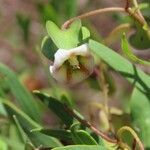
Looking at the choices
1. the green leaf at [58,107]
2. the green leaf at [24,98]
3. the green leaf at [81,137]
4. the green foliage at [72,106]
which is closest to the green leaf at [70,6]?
the green foliage at [72,106]

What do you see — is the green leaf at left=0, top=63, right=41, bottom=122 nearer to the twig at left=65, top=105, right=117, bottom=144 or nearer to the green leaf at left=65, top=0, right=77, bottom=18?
the twig at left=65, top=105, right=117, bottom=144

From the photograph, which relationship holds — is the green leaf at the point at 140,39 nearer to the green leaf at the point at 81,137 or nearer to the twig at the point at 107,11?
the twig at the point at 107,11

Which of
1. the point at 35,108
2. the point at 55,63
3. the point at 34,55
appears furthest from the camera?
the point at 34,55

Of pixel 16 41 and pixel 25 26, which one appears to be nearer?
pixel 25 26

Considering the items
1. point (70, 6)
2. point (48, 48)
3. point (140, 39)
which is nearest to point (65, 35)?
point (48, 48)

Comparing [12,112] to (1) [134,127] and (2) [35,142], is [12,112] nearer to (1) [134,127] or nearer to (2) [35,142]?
(2) [35,142]

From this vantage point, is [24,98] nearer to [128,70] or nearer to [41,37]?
[128,70]

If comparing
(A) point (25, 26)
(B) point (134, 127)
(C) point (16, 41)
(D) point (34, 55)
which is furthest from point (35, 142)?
(C) point (16, 41)
